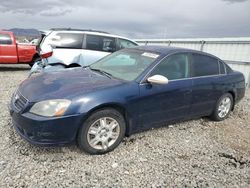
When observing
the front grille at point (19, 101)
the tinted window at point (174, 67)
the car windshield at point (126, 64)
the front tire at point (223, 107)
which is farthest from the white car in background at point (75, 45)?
the front tire at point (223, 107)

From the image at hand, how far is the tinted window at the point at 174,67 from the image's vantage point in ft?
13.9

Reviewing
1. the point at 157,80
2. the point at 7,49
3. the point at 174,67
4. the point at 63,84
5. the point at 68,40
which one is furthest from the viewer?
the point at 7,49

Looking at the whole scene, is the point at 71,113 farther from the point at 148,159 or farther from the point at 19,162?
the point at 148,159

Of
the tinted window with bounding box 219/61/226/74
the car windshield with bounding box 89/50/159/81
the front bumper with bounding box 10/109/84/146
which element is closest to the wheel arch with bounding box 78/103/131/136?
the front bumper with bounding box 10/109/84/146

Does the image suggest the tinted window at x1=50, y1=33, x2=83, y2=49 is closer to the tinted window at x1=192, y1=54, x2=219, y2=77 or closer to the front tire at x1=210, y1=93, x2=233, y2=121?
the tinted window at x1=192, y1=54, x2=219, y2=77

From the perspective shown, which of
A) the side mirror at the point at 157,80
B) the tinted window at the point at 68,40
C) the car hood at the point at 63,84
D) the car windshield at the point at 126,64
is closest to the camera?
the car hood at the point at 63,84

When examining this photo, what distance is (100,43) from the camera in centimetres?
818

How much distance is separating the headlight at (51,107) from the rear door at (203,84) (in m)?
2.42

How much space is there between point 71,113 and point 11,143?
122cm

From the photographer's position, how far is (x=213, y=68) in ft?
17.2

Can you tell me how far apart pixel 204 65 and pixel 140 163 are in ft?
8.23

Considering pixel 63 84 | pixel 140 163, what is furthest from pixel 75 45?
pixel 140 163

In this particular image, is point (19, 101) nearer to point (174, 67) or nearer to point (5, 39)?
point (174, 67)

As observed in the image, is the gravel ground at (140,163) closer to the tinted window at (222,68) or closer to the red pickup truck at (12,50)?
the tinted window at (222,68)
